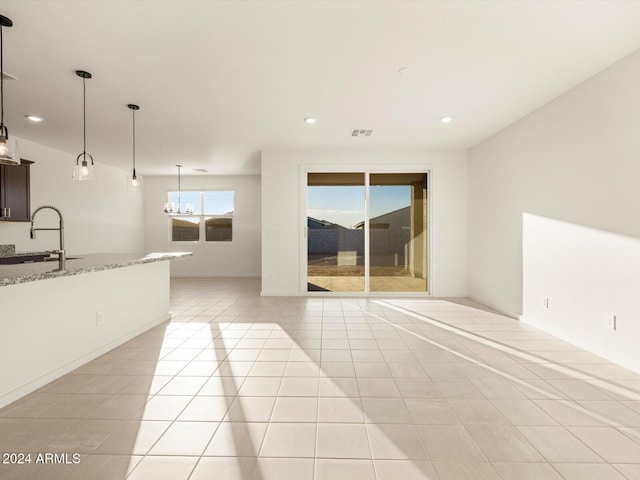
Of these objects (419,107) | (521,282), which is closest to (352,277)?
(521,282)

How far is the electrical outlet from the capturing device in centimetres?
286

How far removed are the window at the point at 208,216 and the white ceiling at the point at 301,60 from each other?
12.7ft

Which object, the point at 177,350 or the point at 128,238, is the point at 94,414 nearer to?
the point at 177,350

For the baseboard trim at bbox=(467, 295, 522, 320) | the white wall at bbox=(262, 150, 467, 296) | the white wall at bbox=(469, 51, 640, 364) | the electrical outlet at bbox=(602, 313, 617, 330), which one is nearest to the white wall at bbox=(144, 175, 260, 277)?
the white wall at bbox=(262, 150, 467, 296)

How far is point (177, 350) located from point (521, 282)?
14.1ft

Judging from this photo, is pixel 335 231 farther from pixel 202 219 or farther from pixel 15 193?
pixel 15 193

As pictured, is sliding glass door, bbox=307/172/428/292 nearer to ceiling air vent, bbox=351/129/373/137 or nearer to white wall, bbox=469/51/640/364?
ceiling air vent, bbox=351/129/373/137

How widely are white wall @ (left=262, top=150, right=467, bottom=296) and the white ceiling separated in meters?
1.07

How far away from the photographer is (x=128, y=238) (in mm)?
7953

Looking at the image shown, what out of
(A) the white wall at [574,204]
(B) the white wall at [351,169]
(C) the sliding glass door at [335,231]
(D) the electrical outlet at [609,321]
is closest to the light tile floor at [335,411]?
(D) the electrical outlet at [609,321]

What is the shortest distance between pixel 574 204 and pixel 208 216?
7.78 m

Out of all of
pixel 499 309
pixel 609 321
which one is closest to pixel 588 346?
pixel 609 321

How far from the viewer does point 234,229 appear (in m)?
8.48

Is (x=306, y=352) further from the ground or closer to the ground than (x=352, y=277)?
closer to the ground
